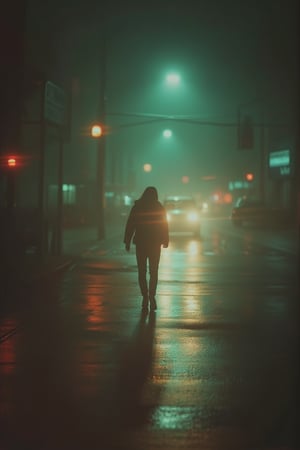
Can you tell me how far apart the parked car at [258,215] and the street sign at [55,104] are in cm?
2690

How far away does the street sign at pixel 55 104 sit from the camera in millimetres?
22844

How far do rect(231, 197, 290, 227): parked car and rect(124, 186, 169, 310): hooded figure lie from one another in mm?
37100

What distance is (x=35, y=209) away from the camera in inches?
920

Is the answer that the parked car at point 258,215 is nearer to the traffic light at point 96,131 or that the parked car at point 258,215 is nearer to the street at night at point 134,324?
the street at night at point 134,324

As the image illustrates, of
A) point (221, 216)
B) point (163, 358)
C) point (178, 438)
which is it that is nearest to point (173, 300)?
point (163, 358)

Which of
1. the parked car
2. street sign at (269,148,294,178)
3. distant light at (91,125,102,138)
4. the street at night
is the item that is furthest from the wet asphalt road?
street sign at (269,148,294,178)

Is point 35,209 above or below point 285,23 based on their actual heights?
below

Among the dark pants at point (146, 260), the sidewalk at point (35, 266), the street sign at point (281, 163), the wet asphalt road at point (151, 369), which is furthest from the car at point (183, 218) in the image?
the dark pants at point (146, 260)

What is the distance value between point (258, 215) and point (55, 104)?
28640mm

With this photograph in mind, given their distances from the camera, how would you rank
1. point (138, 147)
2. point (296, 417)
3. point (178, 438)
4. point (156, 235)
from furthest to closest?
point (138, 147) → point (156, 235) → point (296, 417) → point (178, 438)

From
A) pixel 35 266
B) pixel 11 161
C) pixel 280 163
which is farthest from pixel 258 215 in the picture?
pixel 11 161

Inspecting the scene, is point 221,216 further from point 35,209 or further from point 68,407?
point 68,407

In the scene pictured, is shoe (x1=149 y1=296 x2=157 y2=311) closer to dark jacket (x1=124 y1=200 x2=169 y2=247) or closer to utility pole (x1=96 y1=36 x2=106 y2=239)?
dark jacket (x1=124 y1=200 x2=169 y2=247)

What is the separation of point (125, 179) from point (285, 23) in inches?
1288
